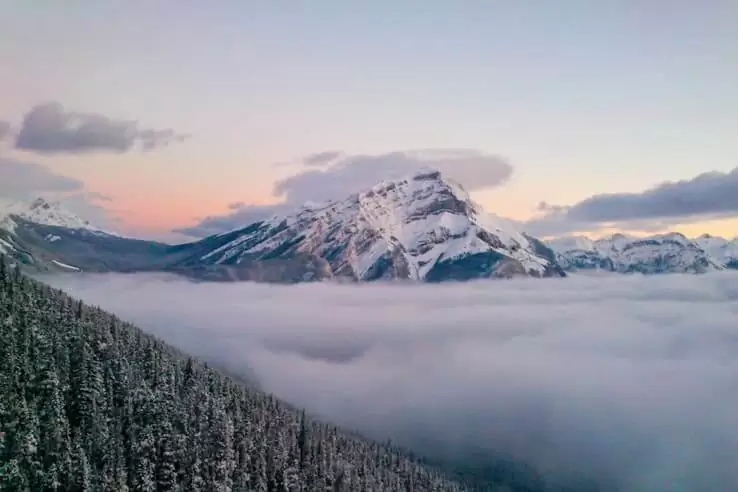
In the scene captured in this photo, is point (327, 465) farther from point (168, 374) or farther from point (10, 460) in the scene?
point (10, 460)

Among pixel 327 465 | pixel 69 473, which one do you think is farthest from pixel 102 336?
Result: pixel 327 465

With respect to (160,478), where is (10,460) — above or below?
above

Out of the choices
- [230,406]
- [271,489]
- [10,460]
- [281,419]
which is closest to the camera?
[10,460]

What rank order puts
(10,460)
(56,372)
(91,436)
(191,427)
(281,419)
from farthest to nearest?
(281,419), (191,427), (56,372), (91,436), (10,460)

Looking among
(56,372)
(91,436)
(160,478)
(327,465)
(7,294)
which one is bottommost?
(327,465)

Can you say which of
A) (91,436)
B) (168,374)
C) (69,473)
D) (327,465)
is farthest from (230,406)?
(69,473)

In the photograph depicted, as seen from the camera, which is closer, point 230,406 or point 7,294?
point 7,294
